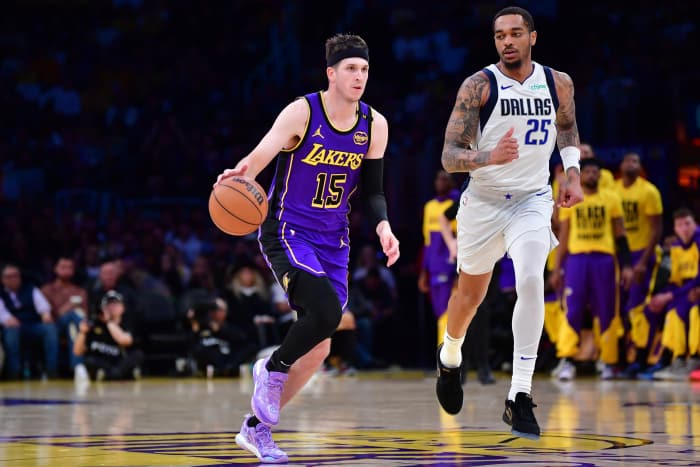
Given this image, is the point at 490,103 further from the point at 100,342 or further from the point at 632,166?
the point at 100,342

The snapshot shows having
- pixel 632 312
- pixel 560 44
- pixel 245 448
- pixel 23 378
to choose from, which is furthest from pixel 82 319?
pixel 245 448

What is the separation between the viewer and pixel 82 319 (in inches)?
617

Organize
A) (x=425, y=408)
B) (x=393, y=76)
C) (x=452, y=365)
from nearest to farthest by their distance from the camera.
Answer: (x=452, y=365), (x=425, y=408), (x=393, y=76)

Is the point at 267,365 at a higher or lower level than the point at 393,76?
lower

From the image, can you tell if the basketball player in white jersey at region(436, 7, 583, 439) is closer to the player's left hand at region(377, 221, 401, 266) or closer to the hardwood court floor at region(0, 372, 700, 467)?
the player's left hand at region(377, 221, 401, 266)

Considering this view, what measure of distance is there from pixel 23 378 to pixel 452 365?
982cm

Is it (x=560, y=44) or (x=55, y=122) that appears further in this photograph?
(x=55, y=122)

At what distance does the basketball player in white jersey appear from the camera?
249 inches

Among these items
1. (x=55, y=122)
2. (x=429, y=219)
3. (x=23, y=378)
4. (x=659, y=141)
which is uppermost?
(x=55, y=122)

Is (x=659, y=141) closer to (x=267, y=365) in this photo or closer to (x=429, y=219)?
(x=429, y=219)

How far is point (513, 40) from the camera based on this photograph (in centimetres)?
653

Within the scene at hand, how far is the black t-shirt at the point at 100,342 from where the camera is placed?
587 inches

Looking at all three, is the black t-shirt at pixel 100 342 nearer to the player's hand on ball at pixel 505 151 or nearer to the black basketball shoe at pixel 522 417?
the black basketball shoe at pixel 522 417

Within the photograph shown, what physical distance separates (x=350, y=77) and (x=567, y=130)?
143 cm
